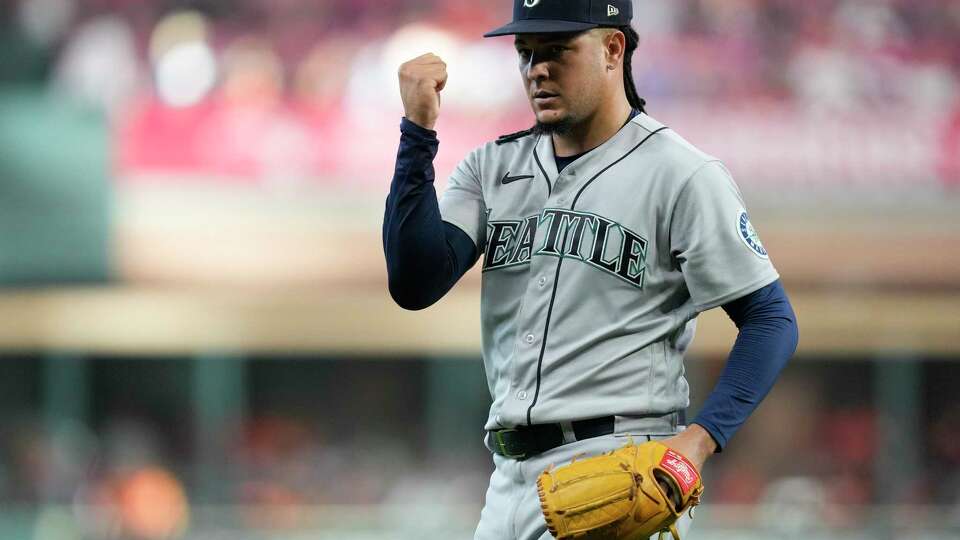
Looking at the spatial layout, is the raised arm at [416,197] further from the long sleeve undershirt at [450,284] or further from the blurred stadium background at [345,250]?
the blurred stadium background at [345,250]

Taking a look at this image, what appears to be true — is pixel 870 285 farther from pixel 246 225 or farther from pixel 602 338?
pixel 602 338

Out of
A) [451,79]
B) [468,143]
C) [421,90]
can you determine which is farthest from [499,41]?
[421,90]

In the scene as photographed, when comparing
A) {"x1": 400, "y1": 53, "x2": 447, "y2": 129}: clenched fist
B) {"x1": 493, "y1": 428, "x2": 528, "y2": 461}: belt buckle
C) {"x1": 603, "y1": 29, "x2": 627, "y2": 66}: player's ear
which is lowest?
{"x1": 493, "y1": 428, "x2": 528, "y2": 461}: belt buckle

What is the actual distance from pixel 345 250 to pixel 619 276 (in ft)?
22.9

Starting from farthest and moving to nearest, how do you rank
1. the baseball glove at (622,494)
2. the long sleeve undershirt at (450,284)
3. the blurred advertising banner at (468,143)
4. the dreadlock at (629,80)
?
the blurred advertising banner at (468,143) < the dreadlock at (629,80) < the long sleeve undershirt at (450,284) < the baseball glove at (622,494)

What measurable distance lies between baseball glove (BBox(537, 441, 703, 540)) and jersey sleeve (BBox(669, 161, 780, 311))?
28 cm

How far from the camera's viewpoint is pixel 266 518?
836 cm

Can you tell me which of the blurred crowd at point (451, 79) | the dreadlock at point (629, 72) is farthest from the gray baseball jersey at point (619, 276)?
the blurred crowd at point (451, 79)

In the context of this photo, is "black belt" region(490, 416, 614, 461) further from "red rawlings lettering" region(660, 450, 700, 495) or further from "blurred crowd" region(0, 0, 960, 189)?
"blurred crowd" region(0, 0, 960, 189)

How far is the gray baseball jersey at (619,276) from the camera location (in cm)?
239

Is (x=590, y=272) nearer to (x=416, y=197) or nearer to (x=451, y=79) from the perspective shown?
(x=416, y=197)

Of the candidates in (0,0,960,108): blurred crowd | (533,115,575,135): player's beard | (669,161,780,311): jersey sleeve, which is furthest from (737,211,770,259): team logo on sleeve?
(0,0,960,108): blurred crowd

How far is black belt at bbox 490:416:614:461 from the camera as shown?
2428 mm

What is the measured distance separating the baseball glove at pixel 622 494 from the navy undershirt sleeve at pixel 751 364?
0.11 metres
